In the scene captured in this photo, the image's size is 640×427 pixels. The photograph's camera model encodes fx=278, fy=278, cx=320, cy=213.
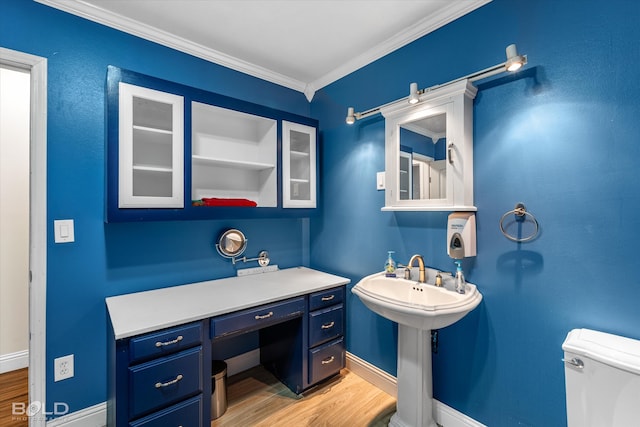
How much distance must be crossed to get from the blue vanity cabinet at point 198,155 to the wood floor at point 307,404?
130 centimetres

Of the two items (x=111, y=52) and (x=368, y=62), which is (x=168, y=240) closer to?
(x=111, y=52)

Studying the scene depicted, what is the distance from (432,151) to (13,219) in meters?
3.34

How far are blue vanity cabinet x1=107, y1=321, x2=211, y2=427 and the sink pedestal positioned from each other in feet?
3.69

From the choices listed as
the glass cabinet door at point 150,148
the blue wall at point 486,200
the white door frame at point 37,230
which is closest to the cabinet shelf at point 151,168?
the glass cabinet door at point 150,148

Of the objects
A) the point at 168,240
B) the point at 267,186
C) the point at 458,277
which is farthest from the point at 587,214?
the point at 168,240

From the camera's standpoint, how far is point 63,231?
1.62m

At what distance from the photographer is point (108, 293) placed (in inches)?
69.2

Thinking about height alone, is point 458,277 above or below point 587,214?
below

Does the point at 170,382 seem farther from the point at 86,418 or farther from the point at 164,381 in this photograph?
the point at 86,418

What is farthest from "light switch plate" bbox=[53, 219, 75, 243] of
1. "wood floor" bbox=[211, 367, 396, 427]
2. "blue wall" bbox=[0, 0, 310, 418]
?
"wood floor" bbox=[211, 367, 396, 427]

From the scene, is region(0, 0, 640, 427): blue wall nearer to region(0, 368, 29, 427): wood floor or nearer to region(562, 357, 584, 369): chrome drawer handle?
region(562, 357, 584, 369): chrome drawer handle

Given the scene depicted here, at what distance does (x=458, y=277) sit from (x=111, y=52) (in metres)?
2.53

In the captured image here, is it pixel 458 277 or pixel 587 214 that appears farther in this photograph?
pixel 458 277

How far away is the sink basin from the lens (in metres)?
1.32
